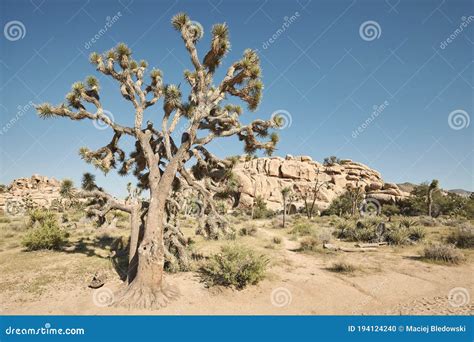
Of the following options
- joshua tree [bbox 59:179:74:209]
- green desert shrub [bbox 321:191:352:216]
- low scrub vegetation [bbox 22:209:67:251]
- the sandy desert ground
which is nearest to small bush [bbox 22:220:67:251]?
low scrub vegetation [bbox 22:209:67:251]

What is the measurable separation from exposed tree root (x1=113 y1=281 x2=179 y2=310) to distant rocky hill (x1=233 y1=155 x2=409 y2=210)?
129 feet

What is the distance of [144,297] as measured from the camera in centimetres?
613

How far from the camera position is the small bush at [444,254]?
9.61 meters

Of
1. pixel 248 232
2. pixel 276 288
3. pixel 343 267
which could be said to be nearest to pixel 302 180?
pixel 248 232

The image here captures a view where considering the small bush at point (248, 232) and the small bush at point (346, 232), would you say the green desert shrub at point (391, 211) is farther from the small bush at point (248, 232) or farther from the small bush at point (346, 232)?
the small bush at point (248, 232)

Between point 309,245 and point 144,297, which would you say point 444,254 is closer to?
point 309,245

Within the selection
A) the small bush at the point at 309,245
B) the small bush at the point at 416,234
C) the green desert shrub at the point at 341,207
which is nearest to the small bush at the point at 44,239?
the small bush at the point at 309,245

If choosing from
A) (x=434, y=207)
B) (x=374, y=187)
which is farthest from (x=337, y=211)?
(x=374, y=187)

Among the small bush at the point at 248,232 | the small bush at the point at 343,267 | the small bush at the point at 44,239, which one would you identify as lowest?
the small bush at the point at 343,267

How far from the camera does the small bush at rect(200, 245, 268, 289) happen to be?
24.1 feet

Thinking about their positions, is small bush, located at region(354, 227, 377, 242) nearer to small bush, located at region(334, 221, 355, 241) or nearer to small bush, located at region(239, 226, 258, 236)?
small bush, located at region(334, 221, 355, 241)

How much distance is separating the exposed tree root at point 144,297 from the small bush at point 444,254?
9.08m

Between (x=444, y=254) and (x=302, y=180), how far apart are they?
149 feet

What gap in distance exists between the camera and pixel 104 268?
8.71 m
